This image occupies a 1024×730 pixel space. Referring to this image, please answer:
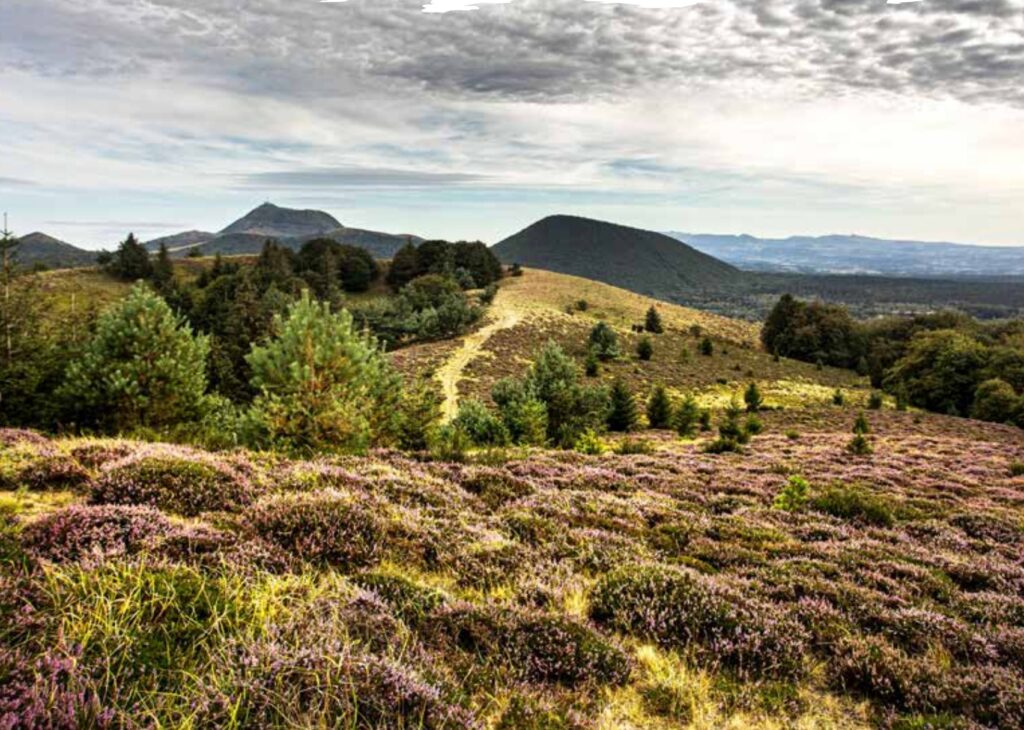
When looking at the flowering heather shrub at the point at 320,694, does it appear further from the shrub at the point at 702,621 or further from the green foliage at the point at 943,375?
the green foliage at the point at 943,375

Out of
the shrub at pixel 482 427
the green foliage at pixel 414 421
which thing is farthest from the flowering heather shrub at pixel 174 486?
the shrub at pixel 482 427

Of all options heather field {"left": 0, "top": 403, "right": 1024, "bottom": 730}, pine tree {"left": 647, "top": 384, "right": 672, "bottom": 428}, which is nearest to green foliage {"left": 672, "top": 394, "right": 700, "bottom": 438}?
pine tree {"left": 647, "top": 384, "right": 672, "bottom": 428}

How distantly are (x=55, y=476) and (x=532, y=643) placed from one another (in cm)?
719

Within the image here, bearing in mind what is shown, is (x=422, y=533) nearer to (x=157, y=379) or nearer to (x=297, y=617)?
(x=297, y=617)

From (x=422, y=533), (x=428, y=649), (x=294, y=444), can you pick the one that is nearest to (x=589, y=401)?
(x=294, y=444)

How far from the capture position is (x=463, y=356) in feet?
201

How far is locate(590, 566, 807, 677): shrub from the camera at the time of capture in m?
4.71

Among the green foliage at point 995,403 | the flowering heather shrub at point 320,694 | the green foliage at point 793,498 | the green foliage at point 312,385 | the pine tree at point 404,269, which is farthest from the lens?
the pine tree at point 404,269

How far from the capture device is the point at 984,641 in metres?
5.51

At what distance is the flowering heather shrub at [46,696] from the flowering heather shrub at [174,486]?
3804mm

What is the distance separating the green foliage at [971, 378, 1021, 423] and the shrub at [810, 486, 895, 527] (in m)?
59.3

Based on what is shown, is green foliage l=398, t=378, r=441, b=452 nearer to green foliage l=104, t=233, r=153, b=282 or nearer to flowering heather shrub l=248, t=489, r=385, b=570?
flowering heather shrub l=248, t=489, r=385, b=570

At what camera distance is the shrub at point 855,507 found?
1152 cm

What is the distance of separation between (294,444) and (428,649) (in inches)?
429
